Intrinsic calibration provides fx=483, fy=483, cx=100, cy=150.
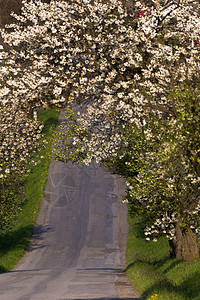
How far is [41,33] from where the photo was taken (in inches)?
800

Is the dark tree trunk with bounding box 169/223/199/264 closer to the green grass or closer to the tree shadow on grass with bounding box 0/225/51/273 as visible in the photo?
the green grass

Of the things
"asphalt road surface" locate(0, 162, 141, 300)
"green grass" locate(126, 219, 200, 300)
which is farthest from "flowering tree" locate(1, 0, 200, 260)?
"asphalt road surface" locate(0, 162, 141, 300)

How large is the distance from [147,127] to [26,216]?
83.3 ft

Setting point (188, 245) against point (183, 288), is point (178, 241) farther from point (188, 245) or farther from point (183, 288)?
point (183, 288)

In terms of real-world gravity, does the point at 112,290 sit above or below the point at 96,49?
A: below

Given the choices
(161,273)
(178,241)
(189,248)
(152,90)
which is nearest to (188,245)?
(189,248)

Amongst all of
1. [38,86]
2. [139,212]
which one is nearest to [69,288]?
[139,212]

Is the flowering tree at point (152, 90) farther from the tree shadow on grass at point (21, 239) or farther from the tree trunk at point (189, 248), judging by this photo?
the tree shadow on grass at point (21, 239)

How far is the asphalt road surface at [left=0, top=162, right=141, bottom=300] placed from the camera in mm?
19047

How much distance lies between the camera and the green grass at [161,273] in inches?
643

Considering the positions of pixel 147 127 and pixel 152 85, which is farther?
pixel 147 127

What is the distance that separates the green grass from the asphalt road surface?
28.1 inches

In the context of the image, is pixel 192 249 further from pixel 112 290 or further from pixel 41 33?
pixel 41 33

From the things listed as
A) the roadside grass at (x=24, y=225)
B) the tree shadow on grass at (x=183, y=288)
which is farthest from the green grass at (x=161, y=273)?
the roadside grass at (x=24, y=225)
